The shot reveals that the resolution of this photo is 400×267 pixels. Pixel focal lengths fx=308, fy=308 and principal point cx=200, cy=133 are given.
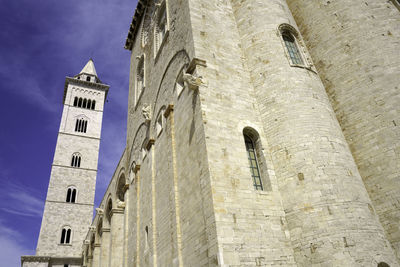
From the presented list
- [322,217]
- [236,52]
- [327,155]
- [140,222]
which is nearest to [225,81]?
[236,52]

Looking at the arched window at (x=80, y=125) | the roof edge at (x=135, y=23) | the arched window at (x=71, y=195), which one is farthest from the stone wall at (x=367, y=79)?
the arched window at (x=80, y=125)

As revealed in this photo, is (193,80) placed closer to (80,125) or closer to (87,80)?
(80,125)

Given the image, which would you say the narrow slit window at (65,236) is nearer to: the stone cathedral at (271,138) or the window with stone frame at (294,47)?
the stone cathedral at (271,138)

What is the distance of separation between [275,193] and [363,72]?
484cm

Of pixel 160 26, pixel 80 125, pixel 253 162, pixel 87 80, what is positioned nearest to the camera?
pixel 253 162

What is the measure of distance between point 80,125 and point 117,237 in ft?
80.5

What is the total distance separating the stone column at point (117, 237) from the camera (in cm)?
1562

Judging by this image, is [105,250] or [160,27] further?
[105,250]

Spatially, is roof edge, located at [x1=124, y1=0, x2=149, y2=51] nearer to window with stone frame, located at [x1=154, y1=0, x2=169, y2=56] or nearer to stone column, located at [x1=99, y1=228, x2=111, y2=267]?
window with stone frame, located at [x1=154, y1=0, x2=169, y2=56]

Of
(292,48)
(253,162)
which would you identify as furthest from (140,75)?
(253,162)

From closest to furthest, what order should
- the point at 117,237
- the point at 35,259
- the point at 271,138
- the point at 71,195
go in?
1. the point at 271,138
2. the point at 117,237
3. the point at 35,259
4. the point at 71,195

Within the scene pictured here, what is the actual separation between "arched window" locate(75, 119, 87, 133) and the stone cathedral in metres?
25.1

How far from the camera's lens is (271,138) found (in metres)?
9.00

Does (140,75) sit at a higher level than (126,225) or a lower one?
higher
